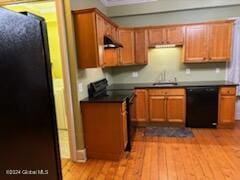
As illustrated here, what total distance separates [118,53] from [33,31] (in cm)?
355

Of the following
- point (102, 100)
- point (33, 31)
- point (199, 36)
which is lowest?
point (102, 100)

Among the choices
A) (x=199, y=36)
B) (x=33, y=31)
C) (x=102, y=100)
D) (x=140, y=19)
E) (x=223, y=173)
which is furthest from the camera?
(x=140, y=19)

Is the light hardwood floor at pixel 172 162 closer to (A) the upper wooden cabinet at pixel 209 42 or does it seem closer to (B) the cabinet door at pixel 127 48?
(A) the upper wooden cabinet at pixel 209 42

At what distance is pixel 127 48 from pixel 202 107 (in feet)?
6.65

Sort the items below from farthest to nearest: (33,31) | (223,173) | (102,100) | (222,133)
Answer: (222,133) < (102,100) < (223,173) < (33,31)

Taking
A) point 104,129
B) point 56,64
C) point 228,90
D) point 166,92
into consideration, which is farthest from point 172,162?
point 56,64

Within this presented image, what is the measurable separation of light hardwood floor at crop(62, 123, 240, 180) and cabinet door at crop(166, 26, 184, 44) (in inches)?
80.6

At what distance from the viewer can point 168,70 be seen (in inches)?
178

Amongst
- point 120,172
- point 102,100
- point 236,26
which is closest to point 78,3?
point 102,100

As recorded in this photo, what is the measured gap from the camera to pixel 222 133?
3.63m

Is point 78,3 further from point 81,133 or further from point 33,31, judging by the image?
point 33,31

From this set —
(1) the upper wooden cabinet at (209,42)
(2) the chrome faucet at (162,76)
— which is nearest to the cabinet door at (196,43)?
(1) the upper wooden cabinet at (209,42)

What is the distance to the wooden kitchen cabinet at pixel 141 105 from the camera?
403 cm

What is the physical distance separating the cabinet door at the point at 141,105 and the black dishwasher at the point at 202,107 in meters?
0.86
